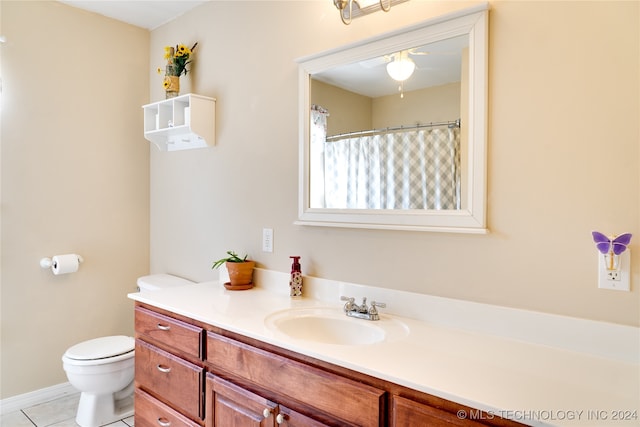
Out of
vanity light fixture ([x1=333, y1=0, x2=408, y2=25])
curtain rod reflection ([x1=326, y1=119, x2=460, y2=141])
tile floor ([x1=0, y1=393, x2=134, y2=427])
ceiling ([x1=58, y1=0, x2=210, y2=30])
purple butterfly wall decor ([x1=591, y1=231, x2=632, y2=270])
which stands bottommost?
tile floor ([x1=0, y1=393, x2=134, y2=427])

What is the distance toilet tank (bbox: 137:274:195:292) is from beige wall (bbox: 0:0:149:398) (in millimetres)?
378

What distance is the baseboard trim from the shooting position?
7.54 feet

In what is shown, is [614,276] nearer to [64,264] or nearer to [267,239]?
[267,239]

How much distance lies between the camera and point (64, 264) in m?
2.40

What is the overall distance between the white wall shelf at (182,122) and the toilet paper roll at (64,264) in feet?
2.92

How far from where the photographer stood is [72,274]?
2.53 m

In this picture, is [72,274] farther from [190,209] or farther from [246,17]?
[246,17]

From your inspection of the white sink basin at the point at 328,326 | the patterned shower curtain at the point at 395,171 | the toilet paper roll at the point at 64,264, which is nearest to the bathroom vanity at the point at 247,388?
the white sink basin at the point at 328,326

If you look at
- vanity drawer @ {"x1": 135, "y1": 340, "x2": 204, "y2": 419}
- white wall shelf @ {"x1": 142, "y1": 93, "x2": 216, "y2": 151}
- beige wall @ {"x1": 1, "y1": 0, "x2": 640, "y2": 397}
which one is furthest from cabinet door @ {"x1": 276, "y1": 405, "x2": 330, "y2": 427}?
white wall shelf @ {"x1": 142, "y1": 93, "x2": 216, "y2": 151}

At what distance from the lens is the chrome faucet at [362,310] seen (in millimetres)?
1488

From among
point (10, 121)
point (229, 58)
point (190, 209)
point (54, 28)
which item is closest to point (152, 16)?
point (54, 28)

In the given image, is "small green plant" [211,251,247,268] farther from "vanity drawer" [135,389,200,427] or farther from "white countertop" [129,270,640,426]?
"vanity drawer" [135,389,200,427]

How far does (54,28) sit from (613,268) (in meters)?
3.08

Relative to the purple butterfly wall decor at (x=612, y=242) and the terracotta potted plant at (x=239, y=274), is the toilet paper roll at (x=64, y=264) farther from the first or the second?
the purple butterfly wall decor at (x=612, y=242)
